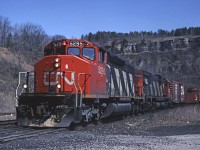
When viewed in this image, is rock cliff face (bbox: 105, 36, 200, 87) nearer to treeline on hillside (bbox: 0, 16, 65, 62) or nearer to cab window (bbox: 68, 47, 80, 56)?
treeline on hillside (bbox: 0, 16, 65, 62)

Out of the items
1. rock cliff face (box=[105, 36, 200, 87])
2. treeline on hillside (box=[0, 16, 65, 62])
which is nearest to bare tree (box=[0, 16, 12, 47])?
treeline on hillside (box=[0, 16, 65, 62])

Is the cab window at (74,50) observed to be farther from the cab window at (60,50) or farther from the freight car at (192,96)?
the freight car at (192,96)

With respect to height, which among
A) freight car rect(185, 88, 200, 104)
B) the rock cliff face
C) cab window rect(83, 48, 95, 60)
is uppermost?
the rock cliff face

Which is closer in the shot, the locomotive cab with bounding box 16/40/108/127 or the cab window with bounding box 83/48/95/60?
the locomotive cab with bounding box 16/40/108/127

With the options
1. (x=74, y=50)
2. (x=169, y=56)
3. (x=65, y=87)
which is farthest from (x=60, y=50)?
(x=169, y=56)

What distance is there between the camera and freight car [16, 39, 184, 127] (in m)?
13.3

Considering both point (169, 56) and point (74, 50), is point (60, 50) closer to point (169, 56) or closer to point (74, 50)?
point (74, 50)

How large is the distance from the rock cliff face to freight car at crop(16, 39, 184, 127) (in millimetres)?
76995

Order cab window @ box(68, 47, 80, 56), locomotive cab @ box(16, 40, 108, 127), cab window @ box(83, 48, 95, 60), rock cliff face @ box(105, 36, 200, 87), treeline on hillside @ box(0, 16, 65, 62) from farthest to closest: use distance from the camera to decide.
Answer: rock cliff face @ box(105, 36, 200, 87)
treeline on hillside @ box(0, 16, 65, 62)
cab window @ box(83, 48, 95, 60)
cab window @ box(68, 47, 80, 56)
locomotive cab @ box(16, 40, 108, 127)

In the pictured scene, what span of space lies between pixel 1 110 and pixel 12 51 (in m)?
21.8

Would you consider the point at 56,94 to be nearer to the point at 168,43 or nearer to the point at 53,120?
the point at 53,120

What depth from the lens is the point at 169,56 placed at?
122312 mm

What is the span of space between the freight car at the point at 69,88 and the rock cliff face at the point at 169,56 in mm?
76995

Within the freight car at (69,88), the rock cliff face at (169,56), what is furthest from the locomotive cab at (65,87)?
the rock cliff face at (169,56)
